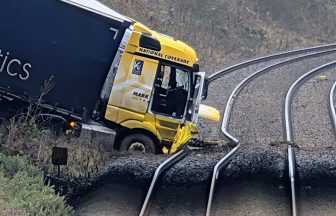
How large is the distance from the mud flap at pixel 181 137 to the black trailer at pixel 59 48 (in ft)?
6.87

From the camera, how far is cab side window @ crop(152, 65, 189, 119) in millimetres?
15938

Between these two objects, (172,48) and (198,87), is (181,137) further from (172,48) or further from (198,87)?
(172,48)

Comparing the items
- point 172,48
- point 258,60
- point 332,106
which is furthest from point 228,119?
point 258,60

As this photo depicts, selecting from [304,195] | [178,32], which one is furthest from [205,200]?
[178,32]

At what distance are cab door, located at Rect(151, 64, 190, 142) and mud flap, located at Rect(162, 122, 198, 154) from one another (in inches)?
4.7

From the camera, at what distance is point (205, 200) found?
12516 mm

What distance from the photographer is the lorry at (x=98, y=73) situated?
14812mm

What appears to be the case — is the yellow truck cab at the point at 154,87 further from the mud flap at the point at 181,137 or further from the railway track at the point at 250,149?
the railway track at the point at 250,149

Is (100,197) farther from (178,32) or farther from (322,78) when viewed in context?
(178,32)

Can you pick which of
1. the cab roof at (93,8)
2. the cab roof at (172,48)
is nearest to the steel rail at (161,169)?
the cab roof at (172,48)

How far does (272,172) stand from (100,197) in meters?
3.77

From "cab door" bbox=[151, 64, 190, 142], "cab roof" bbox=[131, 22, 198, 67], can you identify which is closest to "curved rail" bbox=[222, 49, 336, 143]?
"cab door" bbox=[151, 64, 190, 142]

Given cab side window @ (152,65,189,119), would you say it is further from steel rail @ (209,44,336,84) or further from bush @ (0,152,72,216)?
steel rail @ (209,44,336,84)

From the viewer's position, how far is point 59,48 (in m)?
15.0
